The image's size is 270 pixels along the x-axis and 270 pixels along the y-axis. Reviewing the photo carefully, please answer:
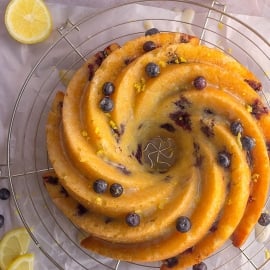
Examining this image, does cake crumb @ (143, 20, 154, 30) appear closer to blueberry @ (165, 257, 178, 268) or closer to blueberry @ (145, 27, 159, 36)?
blueberry @ (145, 27, 159, 36)

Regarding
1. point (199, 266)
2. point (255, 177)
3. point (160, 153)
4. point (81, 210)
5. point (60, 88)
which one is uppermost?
point (60, 88)

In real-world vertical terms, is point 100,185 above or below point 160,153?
below

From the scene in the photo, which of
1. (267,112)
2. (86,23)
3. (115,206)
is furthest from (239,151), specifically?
(86,23)

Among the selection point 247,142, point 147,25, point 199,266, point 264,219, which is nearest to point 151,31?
point 147,25

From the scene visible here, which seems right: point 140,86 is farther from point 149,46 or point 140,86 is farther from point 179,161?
point 179,161

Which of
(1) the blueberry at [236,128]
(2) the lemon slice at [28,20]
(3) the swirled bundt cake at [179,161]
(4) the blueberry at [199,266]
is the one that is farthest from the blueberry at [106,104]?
(4) the blueberry at [199,266]

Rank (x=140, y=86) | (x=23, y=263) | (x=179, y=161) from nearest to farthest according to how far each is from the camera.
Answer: (x=140, y=86) → (x=179, y=161) → (x=23, y=263)

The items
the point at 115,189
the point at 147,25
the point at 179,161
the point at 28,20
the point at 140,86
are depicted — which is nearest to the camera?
the point at 115,189

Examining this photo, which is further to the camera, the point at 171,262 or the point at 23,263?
the point at 23,263
